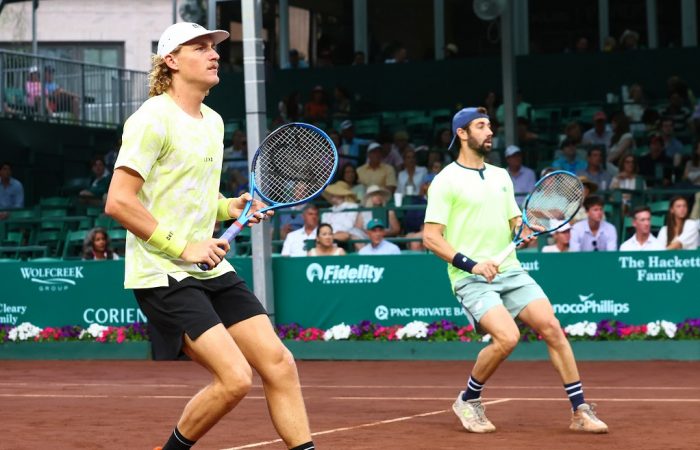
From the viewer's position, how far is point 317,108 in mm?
25219

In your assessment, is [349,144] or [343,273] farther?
[349,144]

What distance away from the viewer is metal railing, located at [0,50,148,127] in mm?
27188

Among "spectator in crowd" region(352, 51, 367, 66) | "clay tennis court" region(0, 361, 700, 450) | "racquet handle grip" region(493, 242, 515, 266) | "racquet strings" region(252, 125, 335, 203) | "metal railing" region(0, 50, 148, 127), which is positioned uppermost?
"spectator in crowd" region(352, 51, 367, 66)

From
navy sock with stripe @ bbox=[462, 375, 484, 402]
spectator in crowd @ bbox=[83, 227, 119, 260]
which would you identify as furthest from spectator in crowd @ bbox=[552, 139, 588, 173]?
navy sock with stripe @ bbox=[462, 375, 484, 402]

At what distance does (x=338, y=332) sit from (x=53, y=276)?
3.78m

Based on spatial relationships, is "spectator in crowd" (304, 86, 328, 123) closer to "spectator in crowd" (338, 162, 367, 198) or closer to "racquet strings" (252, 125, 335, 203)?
"spectator in crowd" (338, 162, 367, 198)

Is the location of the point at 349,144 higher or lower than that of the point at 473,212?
higher

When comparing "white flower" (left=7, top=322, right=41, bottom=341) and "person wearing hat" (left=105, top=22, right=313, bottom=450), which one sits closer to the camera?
"person wearing hat" (left=105, top=22, right=313, bottom=450)

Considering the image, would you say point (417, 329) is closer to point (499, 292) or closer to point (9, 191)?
point (499, 292)

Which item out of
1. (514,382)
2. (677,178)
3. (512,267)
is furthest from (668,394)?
(677,178)

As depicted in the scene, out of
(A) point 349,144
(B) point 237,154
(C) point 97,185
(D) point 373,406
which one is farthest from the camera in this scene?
(C) point 97,185

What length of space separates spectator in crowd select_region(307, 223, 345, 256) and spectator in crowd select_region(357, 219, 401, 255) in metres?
0.30

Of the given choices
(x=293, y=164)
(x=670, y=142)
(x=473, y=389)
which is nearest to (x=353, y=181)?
(x=670, y=142)

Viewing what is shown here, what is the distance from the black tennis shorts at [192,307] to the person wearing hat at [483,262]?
10.1 feet
